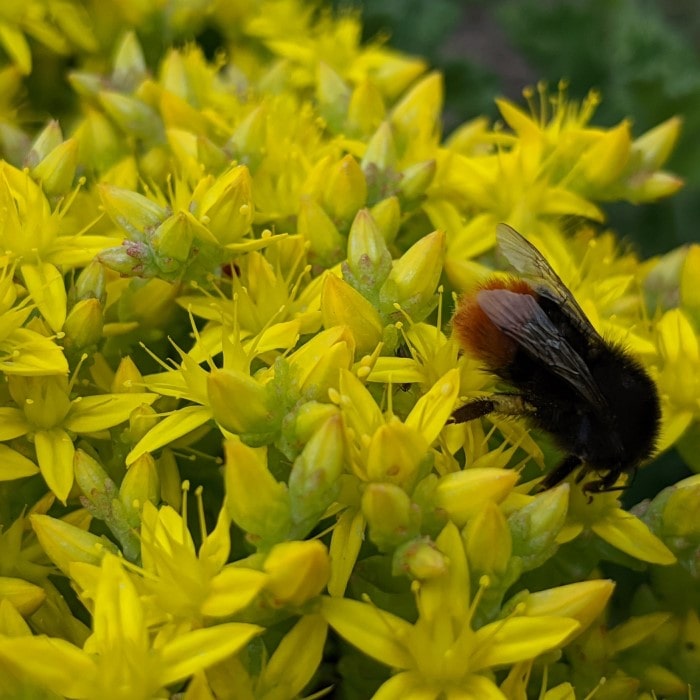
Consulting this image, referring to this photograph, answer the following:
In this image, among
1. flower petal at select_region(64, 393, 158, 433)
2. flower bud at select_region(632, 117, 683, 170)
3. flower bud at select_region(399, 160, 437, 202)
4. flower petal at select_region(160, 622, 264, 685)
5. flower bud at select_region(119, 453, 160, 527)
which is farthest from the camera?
flower bud at select_region(632, 117, 683, 170)

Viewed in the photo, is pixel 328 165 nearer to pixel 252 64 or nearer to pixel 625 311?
pixel 625 311

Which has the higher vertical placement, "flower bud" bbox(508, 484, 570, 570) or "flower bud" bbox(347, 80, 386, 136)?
"flower bud" bbox(347, 80, 386, 136)

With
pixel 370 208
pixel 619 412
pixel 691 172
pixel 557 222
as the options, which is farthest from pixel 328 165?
pixel 691 172

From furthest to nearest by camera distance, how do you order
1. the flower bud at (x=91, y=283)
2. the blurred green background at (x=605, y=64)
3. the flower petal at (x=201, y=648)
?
the blurred green background at (x=605, y=64), the flower bud at (x=91, y=283), the flower petal at (x=201, y=648)

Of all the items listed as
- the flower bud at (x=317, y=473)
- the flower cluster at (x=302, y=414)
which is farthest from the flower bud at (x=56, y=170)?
the flower bud at (x=317, y=473)

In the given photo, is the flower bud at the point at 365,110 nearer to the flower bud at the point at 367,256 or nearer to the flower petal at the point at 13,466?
the flower bud at the point at 367,256

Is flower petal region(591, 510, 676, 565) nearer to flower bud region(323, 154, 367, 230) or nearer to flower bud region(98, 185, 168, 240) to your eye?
flower bud region(323, 154, 367, 230)

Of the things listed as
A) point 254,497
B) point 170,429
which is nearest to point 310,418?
point 254,497

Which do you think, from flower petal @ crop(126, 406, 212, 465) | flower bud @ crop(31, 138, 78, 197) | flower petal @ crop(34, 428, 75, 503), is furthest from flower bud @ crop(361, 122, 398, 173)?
flower petal @ crop(34, 428, 75, 503)
